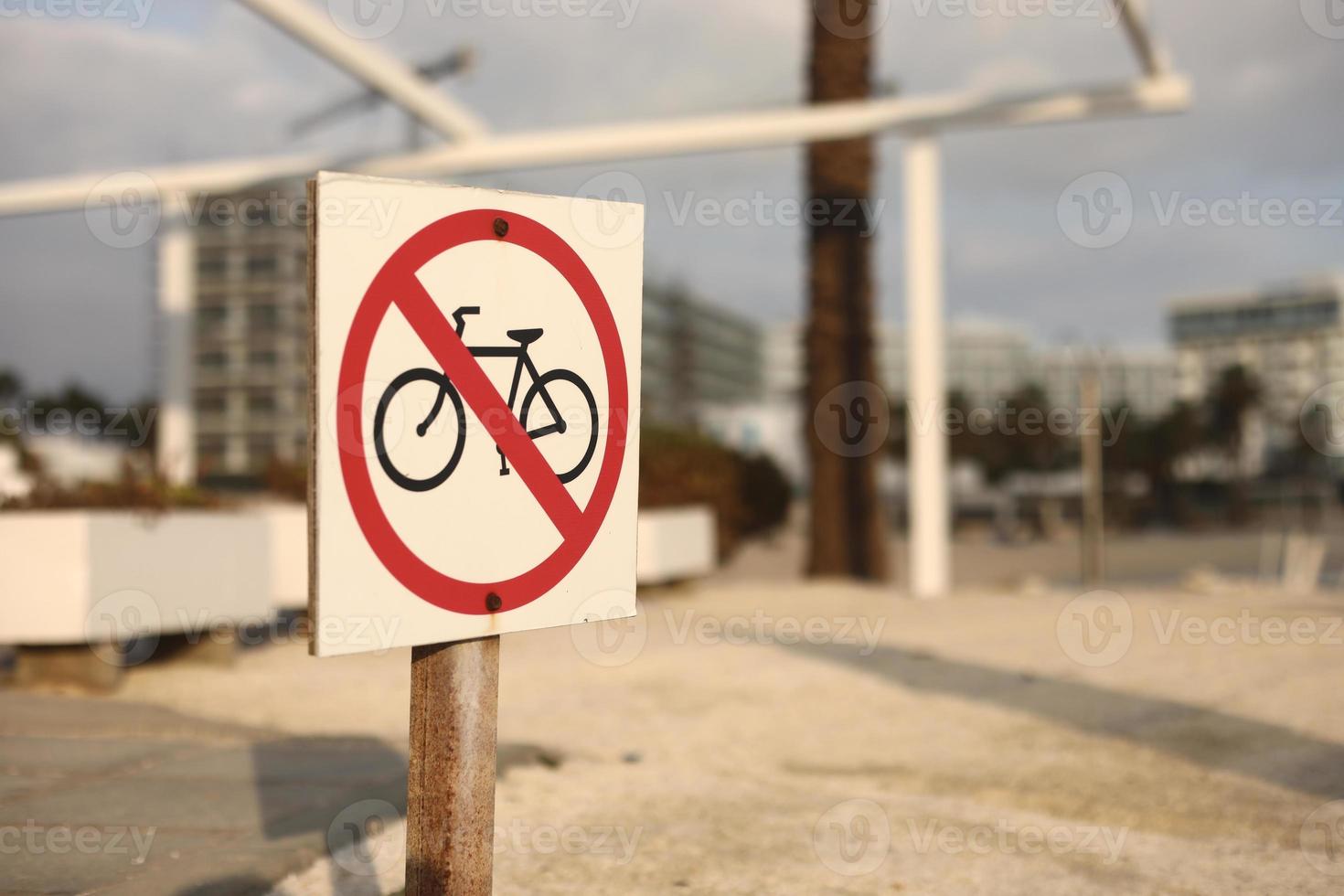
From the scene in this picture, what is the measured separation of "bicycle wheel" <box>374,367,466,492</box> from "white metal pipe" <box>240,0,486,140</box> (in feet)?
29.8

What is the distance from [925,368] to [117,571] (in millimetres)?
8058

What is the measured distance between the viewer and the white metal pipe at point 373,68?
33.3 ft

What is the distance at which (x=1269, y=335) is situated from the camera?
124812 millimetres

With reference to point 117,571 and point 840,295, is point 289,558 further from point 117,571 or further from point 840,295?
point 840,295

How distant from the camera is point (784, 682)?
7.14 m

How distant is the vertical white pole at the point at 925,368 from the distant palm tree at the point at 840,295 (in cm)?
104

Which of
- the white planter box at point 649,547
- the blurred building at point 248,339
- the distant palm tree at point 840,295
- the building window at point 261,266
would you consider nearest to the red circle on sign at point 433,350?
the white planter box at point 649,547

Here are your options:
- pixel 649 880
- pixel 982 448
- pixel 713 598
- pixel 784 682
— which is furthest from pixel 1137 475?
pixel 649 880

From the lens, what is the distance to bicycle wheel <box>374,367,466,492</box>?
2.01 meters

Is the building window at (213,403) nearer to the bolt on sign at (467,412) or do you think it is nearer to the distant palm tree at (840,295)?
the distant palm tree at (840,295)

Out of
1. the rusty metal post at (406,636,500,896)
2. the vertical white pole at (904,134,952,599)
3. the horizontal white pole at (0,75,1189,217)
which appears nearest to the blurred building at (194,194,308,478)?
the horizontal white pole at (0,75,1189,217)

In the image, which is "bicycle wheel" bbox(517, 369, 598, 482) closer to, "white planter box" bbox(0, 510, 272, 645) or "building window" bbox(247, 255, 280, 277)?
"white planter box" bbox(0, 510, 272, 645)

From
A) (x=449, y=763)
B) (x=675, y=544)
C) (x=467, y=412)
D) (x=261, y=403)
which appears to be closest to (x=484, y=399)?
(x=467, y=412)

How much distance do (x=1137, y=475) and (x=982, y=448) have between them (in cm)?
742
